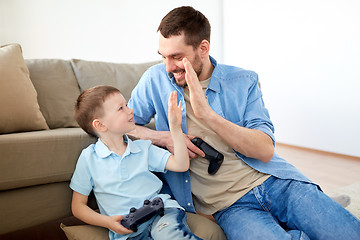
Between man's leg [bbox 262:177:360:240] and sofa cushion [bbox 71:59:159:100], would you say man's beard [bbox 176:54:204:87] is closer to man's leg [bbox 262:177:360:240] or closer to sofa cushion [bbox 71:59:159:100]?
man's leg [bbox 262:177:360:240]

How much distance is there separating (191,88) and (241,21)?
3.17 metres

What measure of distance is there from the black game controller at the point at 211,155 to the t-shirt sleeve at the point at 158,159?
0.39 feet

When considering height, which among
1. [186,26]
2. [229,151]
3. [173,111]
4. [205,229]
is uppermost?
[186,26]

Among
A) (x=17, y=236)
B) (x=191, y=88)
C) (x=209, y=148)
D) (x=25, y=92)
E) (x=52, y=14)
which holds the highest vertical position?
(x=52, y=14)

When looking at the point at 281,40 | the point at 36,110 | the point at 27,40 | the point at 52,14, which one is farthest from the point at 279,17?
the point at 36,110

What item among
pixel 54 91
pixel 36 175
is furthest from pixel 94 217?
pixel 54 91

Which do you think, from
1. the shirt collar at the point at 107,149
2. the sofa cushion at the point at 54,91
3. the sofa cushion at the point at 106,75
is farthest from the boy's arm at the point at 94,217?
the sofa cushion at the point at 106,75

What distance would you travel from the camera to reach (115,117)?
116cm

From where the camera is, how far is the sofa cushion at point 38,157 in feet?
4.00

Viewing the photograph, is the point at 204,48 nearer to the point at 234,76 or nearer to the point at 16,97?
the point at 234,76

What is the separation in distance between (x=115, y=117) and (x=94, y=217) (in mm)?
354

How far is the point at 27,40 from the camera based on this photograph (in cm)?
278

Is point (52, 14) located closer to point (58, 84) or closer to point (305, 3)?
point (58, 84)

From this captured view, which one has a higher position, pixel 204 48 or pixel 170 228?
pixel 204 48
